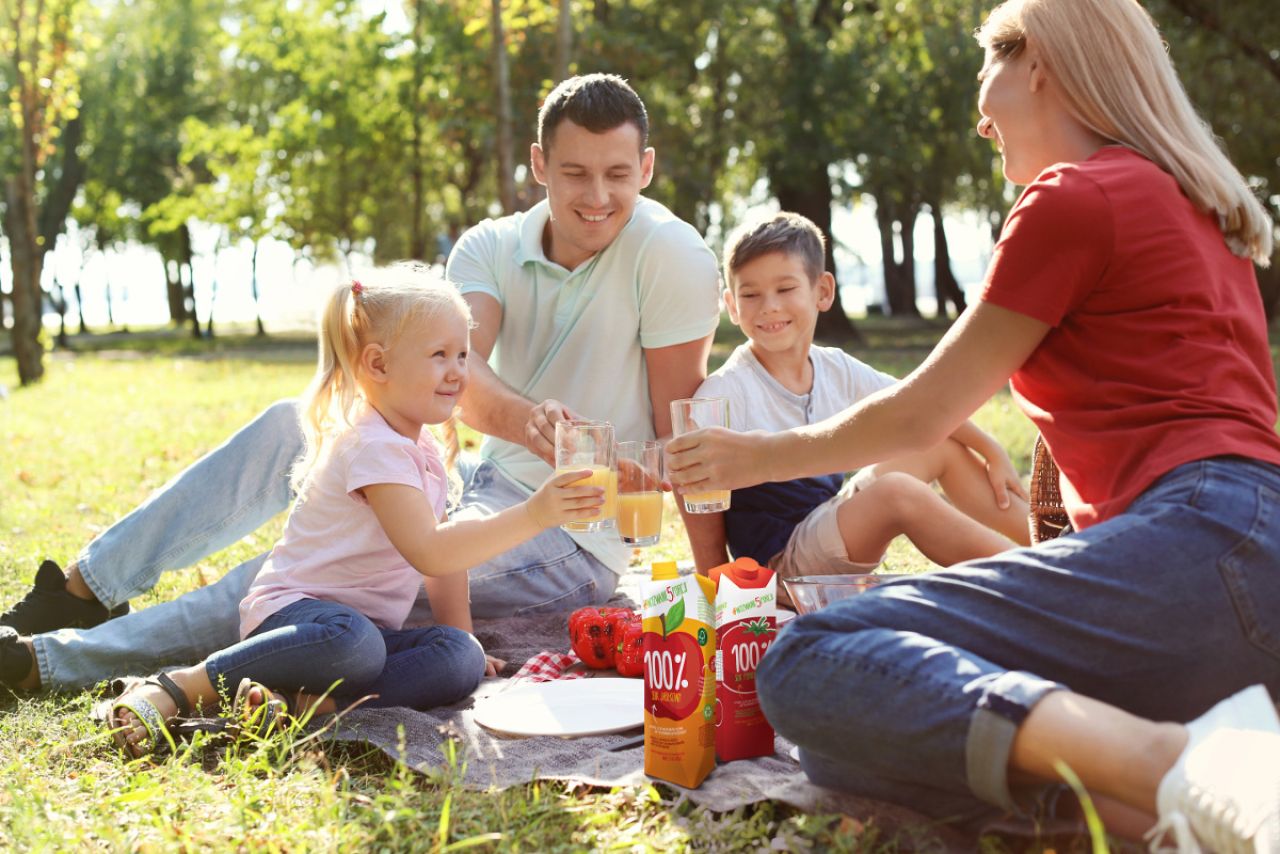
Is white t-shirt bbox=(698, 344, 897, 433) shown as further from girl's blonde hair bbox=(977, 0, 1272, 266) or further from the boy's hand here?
girl's blonde hair bbox=(977, 0, 1272, 266)

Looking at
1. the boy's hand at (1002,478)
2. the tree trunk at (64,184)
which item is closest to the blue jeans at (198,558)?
the boy's hand at (1002,478)

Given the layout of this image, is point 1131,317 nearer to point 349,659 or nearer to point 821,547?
point 821,547

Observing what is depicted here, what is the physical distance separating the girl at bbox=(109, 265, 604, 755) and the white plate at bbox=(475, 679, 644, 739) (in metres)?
0.20

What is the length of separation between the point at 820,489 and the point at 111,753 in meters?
2.66

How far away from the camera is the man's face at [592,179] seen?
4.60 m

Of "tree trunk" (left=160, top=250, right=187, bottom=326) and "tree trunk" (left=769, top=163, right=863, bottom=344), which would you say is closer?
"tree trunk" (left=769, top=163, right=863, bottom=344)

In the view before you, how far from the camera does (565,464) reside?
143 inches

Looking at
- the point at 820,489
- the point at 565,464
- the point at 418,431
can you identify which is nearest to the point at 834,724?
the point at 565,464

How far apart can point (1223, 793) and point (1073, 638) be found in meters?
0.49

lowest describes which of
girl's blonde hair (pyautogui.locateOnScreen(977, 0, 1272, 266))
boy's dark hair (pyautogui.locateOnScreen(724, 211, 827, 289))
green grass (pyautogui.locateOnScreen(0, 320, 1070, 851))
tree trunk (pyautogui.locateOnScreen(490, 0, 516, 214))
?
green grass (pyautogui.locateOnScreen(0, 320, 1070, 851))

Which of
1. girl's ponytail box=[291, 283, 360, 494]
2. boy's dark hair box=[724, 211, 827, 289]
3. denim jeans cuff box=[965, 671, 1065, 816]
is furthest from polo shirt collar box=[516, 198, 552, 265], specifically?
denim jeans cuff box=[965, 671, 1065, 816]

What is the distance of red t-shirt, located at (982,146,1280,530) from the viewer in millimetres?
2701

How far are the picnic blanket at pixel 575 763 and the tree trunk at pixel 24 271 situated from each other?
48.0ft

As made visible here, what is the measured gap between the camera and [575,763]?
10.9 feet
